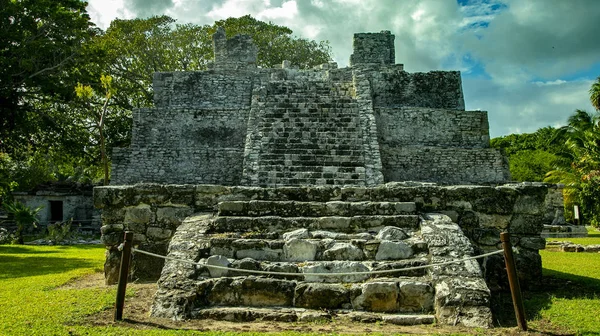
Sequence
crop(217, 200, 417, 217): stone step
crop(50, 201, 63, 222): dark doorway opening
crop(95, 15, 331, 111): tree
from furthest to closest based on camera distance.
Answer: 1. crop(95, 15, 331, 111): tree
2. crop(50, 201, 63, 222): dark doorway opening
3. crop(217, 200, 417, 217): stone step

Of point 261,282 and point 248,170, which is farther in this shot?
point 248,170

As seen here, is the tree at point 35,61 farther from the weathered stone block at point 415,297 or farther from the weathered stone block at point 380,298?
the weathered stone block at point 415,297

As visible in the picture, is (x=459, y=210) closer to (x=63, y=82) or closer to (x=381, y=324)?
(x=381, y=324)

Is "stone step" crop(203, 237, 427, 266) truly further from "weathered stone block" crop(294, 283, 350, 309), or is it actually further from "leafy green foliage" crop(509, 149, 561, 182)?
"leafy green foliage" crop(509, 149, 561, 182)

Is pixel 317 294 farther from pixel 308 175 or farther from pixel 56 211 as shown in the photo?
pixel 56 211

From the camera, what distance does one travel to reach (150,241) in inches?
226

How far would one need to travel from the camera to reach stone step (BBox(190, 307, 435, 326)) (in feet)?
13.4

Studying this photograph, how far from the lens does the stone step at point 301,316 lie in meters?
4.10

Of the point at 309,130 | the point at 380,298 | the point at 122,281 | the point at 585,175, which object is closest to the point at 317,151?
the point at 309,130

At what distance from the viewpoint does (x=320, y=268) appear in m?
4.75

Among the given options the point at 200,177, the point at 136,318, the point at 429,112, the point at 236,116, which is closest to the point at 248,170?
the point at 200,177

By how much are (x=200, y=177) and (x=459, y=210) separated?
8408 millimetres

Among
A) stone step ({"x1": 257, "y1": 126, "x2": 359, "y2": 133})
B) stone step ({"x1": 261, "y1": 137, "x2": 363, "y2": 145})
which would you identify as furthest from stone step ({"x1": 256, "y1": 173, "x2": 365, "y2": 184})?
stone step ({"x1": 257, "y1": 126, "x2": 359, "y2": 133})

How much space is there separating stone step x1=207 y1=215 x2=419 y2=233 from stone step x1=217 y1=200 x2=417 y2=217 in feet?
0.55
